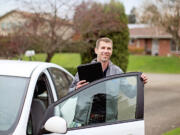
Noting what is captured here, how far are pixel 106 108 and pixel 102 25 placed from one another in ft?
26.4

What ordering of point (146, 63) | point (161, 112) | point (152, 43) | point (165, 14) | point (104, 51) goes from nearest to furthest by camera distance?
point (104, 51), point (161, 112), point (165, 14), point (146, 63), point (152, 43)

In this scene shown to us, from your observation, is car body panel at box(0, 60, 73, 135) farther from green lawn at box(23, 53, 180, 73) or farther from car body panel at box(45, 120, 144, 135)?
green lawn at box(23, 53, 180, 73)

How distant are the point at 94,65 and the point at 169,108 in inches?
276

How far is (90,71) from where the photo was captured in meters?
3.45

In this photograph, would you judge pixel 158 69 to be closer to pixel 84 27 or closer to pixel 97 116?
pixel 84 27

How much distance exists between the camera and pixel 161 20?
72.7ft

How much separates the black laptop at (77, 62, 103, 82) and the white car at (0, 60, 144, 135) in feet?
1.00

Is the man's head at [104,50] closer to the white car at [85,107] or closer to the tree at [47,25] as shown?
the white car at [85,107]

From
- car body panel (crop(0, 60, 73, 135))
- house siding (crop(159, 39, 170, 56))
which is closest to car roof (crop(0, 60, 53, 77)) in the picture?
car body panel (crop(0, 60, 73, 135))

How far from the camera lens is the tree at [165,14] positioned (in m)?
21.0

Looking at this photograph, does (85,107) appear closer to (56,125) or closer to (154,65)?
(56,125)

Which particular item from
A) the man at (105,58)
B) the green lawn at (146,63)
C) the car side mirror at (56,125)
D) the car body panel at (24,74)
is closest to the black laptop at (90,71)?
the man at (105,58)

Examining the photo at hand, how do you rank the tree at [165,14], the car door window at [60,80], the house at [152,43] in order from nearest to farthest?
the car door window at [60,80]
the tree at [165,14]
the house at [152,43]

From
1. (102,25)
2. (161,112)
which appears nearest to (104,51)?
(161,112)
